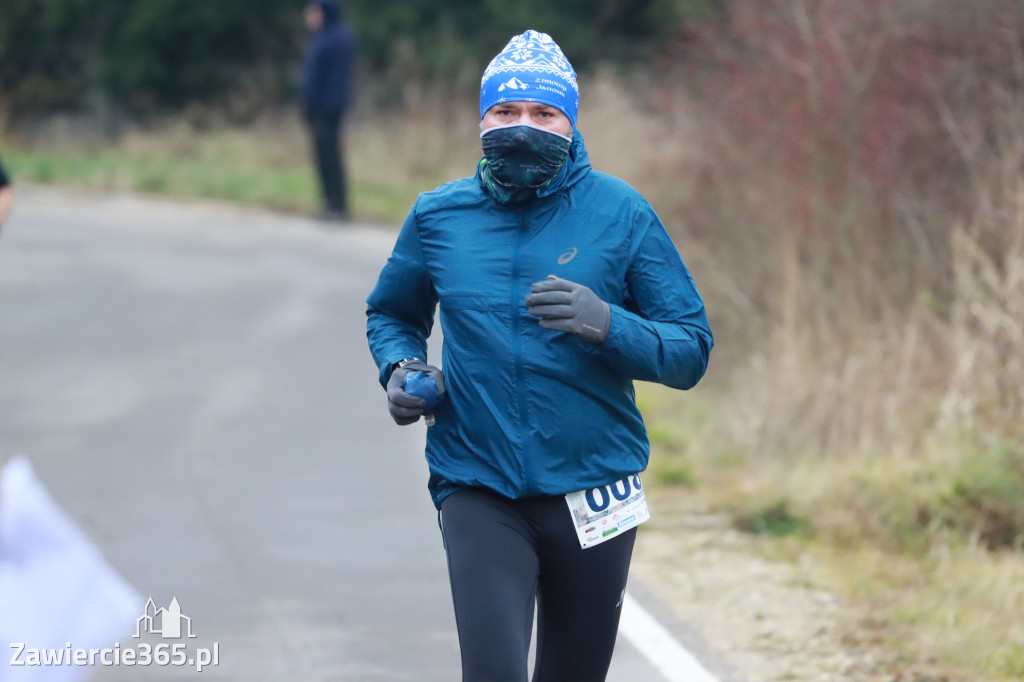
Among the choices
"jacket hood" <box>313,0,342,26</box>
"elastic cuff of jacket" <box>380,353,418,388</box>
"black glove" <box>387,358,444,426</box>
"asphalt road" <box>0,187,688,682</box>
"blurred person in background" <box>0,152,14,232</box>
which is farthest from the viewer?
"jacket hood" <box>313,0,342,26</box>

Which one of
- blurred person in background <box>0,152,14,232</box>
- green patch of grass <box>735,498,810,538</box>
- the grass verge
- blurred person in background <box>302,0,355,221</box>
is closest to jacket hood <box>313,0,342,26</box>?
blurred person in background <box>302,0,355,221</box>

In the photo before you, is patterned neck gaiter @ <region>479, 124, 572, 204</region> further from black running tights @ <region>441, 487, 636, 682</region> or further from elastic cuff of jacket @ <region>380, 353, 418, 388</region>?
black running tights @ <region>441, 487, 636, 682</region>

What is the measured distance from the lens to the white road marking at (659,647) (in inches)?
218

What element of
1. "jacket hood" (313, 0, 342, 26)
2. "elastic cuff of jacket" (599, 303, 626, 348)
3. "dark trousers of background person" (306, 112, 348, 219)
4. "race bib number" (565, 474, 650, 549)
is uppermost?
"jacket hood" (313, 0, 342, 26)

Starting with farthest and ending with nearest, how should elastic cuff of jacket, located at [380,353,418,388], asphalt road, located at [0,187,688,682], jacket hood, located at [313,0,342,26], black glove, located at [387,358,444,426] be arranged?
jacket hood, located at [313,0,342,26] → asphalt road, located at [0,187,688,682] → elastic cuff of jacket, located at [380,353,418,388] → black glove, located at [387,358,444,426]

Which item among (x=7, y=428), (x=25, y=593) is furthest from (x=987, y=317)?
(x=7, y=428)

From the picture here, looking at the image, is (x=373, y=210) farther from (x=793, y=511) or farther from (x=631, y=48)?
(x=631, y=48)

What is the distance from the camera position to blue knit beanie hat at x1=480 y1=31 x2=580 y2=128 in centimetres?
368

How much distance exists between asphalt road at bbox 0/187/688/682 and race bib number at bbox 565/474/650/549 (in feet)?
6.42

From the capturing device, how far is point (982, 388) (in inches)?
304

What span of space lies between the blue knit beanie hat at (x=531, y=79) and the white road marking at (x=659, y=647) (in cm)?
252

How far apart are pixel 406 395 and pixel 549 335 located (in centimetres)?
37

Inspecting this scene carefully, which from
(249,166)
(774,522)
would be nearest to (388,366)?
(774,522)

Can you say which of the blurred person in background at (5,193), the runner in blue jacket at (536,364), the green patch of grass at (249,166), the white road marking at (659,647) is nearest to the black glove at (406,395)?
the runner in blue jacket at (536,364)
